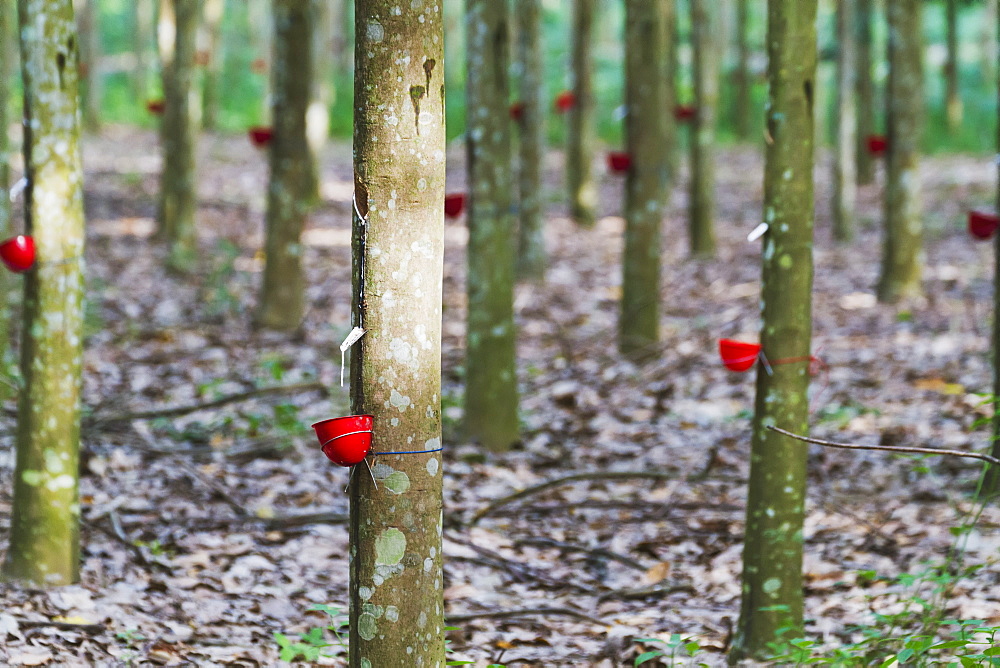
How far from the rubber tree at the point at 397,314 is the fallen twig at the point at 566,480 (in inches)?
108

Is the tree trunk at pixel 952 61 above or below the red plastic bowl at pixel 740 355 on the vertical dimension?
above

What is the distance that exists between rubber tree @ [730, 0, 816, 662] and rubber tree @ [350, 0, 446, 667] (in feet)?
4.93

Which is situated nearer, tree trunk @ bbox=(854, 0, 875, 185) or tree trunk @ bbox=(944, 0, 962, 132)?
tree trunk @ bbox=(854, 0, 875, 185)

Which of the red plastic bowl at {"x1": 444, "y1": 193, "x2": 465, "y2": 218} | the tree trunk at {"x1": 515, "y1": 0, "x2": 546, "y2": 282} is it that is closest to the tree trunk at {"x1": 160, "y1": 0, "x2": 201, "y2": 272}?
the tree trunk at {"x1": 515, "y1": 0, "x2": 546, "y2": 282}

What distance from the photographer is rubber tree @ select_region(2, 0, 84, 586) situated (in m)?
4.01

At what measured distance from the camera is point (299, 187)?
372 inches

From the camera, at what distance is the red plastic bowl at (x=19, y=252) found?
3.95 metres

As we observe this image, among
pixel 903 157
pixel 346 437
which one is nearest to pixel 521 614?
pixel 346 437

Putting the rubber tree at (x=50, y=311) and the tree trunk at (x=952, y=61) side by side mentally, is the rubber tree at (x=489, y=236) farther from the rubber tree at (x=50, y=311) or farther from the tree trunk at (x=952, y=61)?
the tree trunk at (x=952, y=61)

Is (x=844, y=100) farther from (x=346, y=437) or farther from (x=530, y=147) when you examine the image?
(x=346, y=437)

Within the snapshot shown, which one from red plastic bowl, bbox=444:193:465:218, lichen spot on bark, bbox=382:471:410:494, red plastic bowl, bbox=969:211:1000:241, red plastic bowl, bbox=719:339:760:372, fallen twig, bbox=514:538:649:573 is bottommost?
fallen twig, bbox=514:538:649:573

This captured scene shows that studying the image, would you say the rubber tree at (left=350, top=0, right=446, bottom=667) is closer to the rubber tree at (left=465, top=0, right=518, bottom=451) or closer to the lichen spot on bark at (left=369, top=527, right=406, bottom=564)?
the lichen spot on bark at (left=369, top=527, right=406, bottom=564)

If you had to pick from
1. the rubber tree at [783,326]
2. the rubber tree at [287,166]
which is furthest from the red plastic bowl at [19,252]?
the rubber tree at [287,166]

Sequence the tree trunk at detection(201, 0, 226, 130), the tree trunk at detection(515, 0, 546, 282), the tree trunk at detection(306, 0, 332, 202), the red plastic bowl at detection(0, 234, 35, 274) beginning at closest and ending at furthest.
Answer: the red plastic bowl at detection(0, 234, 35, 274), the tree trunk at detection(515, 0, 546, 282), the tree trunk at detection(306, 0, 332, 202), the tree trunk at detection(201, 0, 226, 130)
